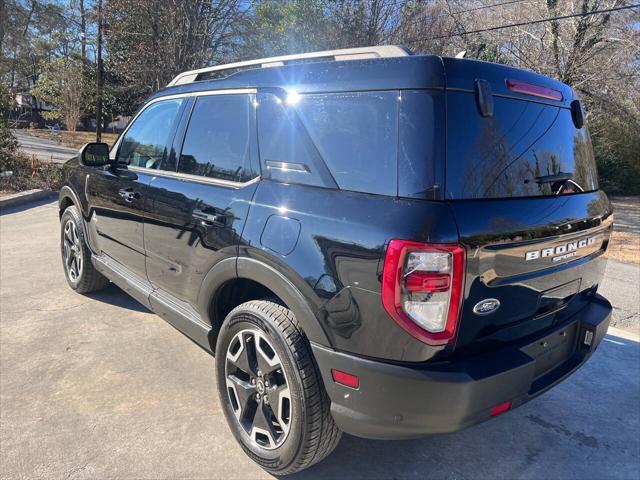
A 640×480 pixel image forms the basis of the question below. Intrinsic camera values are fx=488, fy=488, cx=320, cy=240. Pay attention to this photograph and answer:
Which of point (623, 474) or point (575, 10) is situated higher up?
point (575, 10)

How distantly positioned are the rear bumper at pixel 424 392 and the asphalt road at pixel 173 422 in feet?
2.19

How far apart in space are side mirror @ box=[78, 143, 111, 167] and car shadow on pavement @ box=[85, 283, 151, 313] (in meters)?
1.37

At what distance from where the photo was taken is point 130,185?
3.57m

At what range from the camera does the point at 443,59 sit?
79.6 inches

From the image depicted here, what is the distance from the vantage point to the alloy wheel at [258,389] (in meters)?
2.37

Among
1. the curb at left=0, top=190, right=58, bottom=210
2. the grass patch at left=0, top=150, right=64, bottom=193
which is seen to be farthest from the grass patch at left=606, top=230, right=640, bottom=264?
the grass patch at left=0, top=150, right=64, bottom=193

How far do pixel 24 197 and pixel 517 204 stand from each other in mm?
9697

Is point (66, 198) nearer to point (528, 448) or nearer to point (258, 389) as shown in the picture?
point (258, 389)

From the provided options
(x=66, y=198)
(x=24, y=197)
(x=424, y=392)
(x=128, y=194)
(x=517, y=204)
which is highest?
(x=517, y=204)

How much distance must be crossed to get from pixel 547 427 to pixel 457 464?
30.7 inches

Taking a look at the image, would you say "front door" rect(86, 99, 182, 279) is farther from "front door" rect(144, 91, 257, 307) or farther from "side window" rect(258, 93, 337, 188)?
"side window" rect(258, 93, 337, 188)

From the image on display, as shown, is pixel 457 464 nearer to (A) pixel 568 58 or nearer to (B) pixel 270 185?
(B) pixel 270 185

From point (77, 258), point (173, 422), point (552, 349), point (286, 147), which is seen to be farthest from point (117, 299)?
point (552, 349)

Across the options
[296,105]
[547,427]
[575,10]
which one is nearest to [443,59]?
[296,105]
